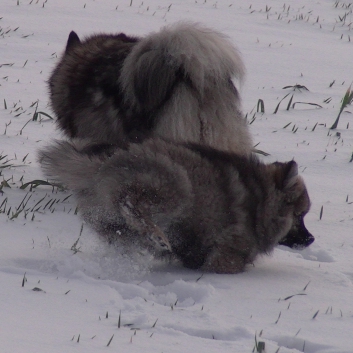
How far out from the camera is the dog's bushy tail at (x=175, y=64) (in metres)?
4.42

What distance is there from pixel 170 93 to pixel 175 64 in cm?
18

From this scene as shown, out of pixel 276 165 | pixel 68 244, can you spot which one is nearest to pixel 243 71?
pixel 276 165

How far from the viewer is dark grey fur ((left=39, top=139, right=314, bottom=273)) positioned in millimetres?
3422

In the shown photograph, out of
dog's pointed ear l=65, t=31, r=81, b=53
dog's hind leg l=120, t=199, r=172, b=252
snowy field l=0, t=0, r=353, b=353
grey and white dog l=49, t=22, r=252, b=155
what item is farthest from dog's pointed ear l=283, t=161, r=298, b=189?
dog's pointed ear l=65, t=31, r=81, b=53

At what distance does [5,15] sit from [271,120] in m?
4.71

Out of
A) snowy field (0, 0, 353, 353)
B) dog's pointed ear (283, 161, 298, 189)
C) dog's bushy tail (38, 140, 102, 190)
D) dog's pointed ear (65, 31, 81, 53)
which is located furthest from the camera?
dog's pointed ear (65, 31, 81, 53)

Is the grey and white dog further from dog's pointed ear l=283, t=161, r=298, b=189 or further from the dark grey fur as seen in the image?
dog's pointed ear l=283, t=161, r=298, b=189

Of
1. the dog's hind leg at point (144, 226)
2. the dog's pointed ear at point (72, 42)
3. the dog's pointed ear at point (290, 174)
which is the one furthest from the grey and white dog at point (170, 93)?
the dog's hind leg at point (144, 226)

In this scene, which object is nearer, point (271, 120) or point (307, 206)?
point (307, 206)

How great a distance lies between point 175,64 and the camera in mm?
4422

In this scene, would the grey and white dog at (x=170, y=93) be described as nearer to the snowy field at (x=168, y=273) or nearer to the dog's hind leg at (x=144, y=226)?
the snowy field at (x=168, y=273)

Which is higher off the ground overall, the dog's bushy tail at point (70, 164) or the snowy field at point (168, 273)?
the dog's bushy tail at point (70, 164)

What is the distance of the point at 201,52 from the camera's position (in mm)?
→ 4465

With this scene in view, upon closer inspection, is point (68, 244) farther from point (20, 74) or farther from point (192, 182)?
point (20, 74)
